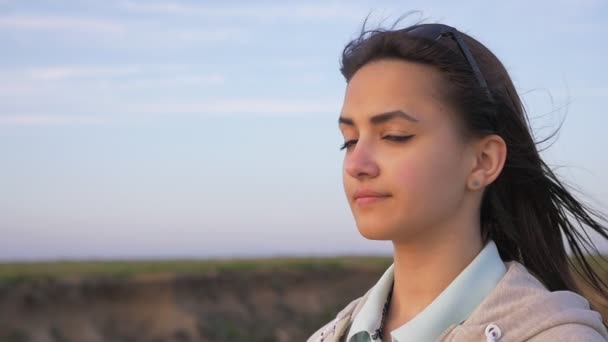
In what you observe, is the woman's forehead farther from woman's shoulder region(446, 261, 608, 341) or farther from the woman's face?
woman's shoulder region(446, 261, 608, 341)

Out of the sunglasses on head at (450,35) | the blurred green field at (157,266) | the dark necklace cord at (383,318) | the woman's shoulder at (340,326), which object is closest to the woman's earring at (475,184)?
the sunglasses on head at (450,35)

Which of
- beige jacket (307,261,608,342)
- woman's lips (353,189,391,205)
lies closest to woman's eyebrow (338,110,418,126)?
woman's lips (353,189,391,205)

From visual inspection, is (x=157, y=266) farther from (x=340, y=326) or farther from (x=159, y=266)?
(x=340, y=326)

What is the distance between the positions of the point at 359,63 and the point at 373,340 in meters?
0.71

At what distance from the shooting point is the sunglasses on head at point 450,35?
2.73m

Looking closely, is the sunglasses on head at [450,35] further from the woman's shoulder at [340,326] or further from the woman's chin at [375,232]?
the woman's shoulder at [340,326]

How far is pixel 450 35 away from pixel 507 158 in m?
0.35

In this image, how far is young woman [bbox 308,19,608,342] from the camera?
250cm

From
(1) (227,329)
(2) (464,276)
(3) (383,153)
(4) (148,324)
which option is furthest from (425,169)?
(1) (227,329)

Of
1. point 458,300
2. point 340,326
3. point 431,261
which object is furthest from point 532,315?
point 340,326

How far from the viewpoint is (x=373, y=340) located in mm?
2773

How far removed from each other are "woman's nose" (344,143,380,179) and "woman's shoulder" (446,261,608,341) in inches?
15.6

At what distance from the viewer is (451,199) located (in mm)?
2617

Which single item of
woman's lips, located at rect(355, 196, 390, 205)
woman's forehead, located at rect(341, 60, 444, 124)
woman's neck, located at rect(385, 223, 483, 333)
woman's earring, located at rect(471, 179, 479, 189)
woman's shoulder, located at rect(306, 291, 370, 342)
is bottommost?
woman's shoulder, located at rect(306, 291, 370, 342)
